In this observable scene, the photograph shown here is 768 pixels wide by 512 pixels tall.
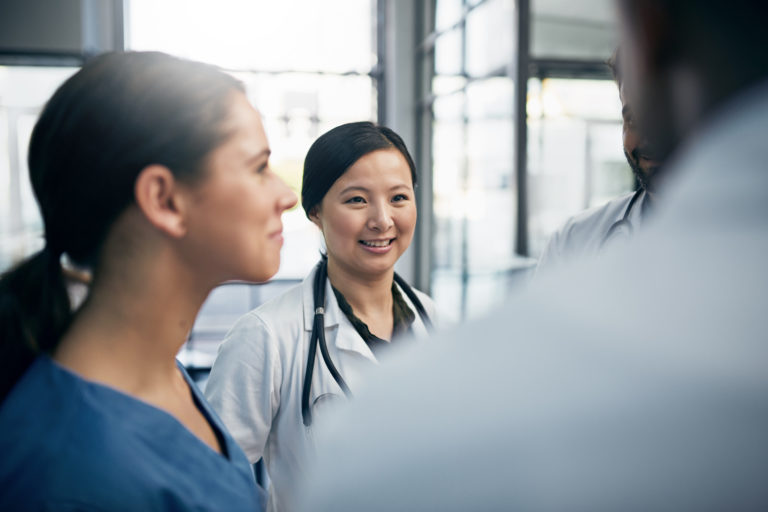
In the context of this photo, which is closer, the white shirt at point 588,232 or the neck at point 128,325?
the neck at point 128,325

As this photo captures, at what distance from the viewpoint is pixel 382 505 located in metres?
0.33

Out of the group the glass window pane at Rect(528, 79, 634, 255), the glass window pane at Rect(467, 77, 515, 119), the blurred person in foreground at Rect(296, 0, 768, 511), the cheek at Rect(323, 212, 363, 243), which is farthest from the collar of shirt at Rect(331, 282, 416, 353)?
the glass window pane at Rect(528, 79, 634, 255)

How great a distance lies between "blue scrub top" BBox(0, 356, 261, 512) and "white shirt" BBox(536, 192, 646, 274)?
102 centimetres

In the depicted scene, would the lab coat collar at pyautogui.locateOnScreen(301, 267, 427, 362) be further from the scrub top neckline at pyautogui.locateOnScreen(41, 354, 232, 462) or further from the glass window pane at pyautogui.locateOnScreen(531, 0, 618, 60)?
the glass window pane at pyautogui.locateOnScreen(531, 0, 618, 60)

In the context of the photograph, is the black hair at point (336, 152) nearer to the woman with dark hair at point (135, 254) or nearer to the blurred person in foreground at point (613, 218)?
the blurred person in foreground at point (613, 218)

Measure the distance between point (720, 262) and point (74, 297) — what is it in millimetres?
725

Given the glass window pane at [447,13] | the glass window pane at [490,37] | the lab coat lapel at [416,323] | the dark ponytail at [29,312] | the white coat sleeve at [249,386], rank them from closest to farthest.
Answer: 1. the dark ponytail at [29,312]
2. the white coat sleeve at [249,386]
3. the lab coat lapel at [416,323]
4. the glass window pane at [490,37]
5. the glass window pane at [447,13]

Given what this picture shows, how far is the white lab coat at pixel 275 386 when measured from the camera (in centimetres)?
120

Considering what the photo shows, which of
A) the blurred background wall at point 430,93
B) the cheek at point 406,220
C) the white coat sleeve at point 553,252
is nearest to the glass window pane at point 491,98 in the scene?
the blurred background wall at point 430,93

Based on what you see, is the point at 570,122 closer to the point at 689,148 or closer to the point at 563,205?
the point at 563,205

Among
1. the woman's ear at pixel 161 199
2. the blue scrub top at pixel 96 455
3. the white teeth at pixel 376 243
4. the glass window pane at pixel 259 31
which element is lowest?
the blue scrub top at pixel 96 455

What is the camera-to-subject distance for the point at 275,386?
1.23 metres

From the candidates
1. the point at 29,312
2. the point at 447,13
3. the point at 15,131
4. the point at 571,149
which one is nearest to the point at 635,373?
the point at 29,312

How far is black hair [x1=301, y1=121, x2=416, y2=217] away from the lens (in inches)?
53.6
